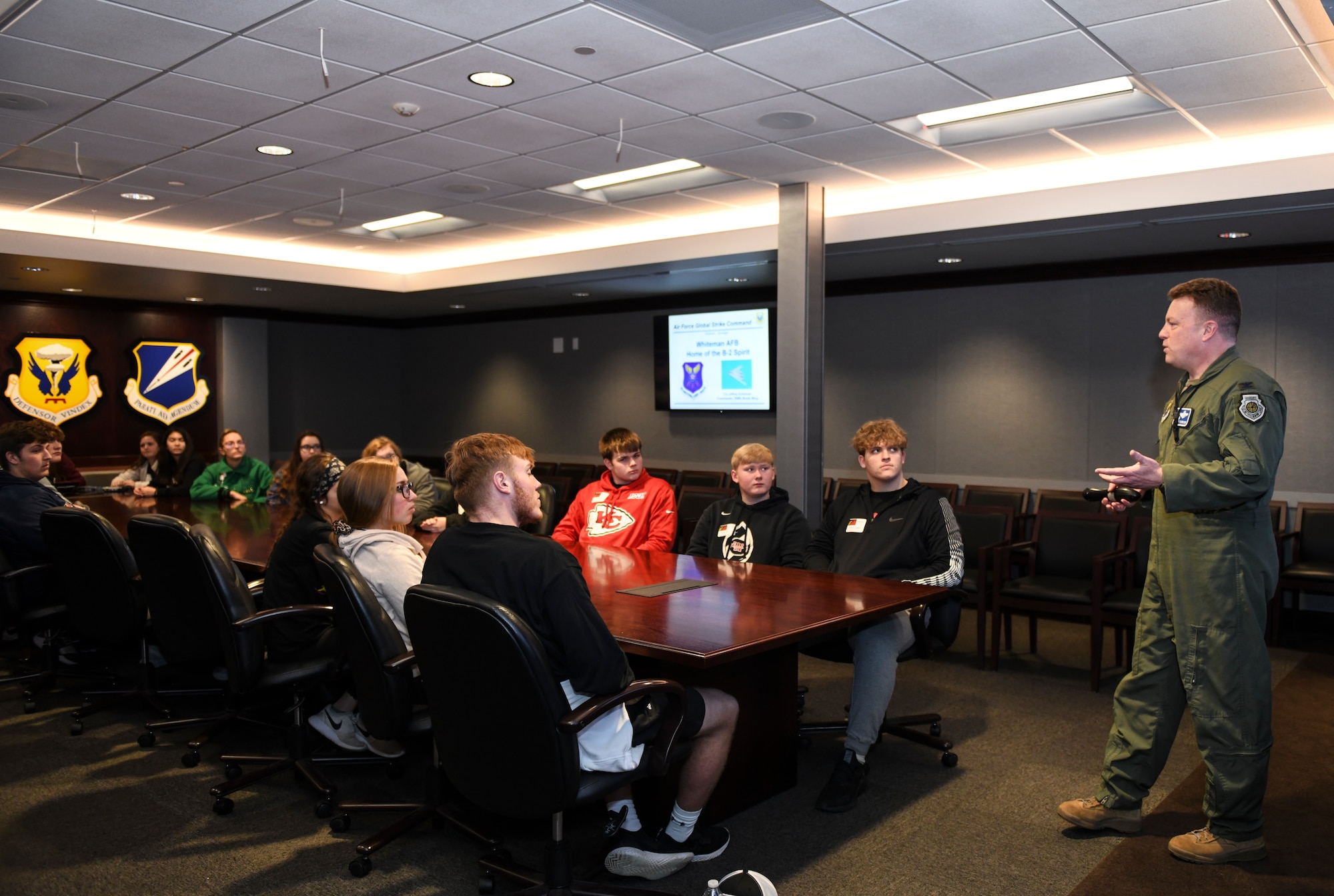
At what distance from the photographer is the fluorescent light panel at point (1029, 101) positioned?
439 cm

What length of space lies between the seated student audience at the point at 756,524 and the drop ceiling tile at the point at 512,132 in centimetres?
190

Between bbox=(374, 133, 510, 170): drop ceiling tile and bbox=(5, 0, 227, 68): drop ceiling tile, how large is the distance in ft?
4.34

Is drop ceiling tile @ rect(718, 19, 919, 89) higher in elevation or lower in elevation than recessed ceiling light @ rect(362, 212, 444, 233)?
lower

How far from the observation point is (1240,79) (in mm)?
4051

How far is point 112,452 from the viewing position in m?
10.2

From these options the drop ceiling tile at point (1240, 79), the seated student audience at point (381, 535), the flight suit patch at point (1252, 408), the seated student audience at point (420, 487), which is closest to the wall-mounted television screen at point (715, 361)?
the seated student audience at point (420, 487)

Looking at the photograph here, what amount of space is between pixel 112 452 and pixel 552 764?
382 inches

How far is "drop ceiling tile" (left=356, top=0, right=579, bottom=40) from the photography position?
3.34m

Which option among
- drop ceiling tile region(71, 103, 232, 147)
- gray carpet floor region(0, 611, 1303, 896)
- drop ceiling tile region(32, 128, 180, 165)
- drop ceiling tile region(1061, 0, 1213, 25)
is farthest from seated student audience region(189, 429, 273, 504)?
drop ceiling tile region(1061, 0, 1213, 25)

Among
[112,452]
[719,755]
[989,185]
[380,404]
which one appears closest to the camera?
[719,755]

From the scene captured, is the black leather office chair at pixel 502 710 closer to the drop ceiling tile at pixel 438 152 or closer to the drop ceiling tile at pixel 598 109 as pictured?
the drop ceiling tile at pixel 598 109

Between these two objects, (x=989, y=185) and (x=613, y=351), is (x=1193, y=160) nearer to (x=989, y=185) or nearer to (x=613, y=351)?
(x=989, y=185)

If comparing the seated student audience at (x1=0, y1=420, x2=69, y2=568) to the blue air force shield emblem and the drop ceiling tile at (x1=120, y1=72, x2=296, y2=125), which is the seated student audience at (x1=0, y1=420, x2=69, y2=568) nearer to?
the drop ceiling tile at (x1=120, y1=72, x2=296, y2=125)

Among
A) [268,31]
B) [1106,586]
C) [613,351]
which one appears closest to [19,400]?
[613,351]
